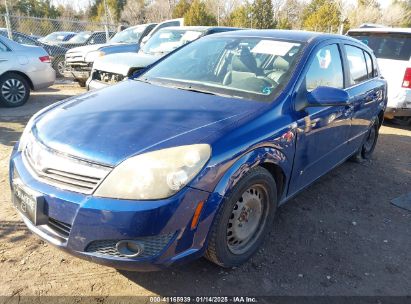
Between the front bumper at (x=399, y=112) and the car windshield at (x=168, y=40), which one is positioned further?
the car windshield at (x=168, y=40)

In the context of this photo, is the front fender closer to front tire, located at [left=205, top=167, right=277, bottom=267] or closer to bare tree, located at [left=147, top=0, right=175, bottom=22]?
front tire, located at [left=205, top=167, right=277, bottom=267]

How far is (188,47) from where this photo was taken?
3895 millimetres

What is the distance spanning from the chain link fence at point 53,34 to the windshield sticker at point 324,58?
9.01 meters

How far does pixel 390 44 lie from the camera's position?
712 centimetres

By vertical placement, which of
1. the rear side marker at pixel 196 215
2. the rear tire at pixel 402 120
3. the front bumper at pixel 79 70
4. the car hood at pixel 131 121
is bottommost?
the rear tire at pixel 402 120

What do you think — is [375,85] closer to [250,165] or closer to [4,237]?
[250,165]

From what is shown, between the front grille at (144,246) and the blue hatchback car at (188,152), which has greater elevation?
the blue hatchback car at (188,152)

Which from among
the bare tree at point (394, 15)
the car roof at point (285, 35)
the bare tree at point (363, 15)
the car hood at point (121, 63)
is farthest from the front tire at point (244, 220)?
the bare tree at point (394, 15)

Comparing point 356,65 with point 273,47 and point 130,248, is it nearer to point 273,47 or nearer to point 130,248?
point 273,47

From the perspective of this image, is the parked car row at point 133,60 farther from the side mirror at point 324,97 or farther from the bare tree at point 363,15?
the bare tree at point 363,15

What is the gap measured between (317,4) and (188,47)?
126 ft

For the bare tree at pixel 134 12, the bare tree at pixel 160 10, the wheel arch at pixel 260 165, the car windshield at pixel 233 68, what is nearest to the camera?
the wheel arch at pixel 260 165

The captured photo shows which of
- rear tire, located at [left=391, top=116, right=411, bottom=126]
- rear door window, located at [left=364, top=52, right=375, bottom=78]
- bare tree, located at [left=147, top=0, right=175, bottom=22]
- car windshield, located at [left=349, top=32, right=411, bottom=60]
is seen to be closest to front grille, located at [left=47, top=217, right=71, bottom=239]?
rear door window, located at [left=364, top=52, right=375, bottom=78]

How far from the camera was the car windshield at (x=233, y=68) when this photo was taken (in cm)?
300
